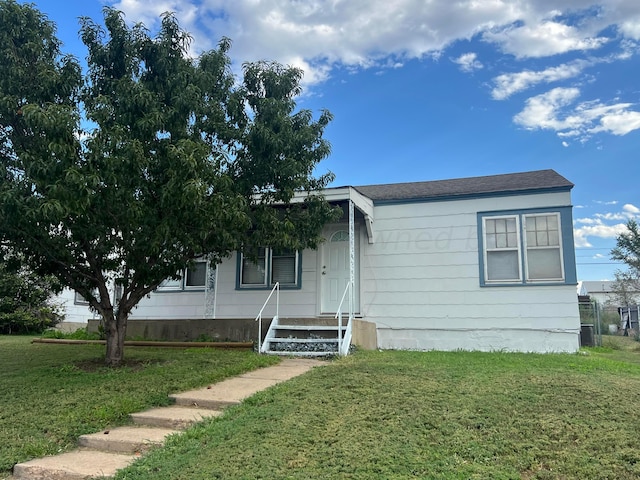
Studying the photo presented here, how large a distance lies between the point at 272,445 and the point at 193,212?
343 centimetres

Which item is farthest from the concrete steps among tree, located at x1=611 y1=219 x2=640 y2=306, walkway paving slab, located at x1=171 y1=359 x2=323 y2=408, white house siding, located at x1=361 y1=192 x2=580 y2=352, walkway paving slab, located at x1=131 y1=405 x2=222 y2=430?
tree, located at x1=611 y1=219 x2=640 y2=306

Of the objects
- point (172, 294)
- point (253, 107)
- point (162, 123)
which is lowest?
point (172, 294)

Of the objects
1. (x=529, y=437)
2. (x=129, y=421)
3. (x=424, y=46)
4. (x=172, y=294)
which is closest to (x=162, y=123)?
(x=129, y=421)

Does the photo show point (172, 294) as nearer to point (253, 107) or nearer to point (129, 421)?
point (253, 107)

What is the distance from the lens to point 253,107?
328 inches

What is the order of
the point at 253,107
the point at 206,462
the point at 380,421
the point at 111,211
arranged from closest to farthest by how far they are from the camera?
the point at 206,462, the point at 380,421, the point at 111,211, the point at 253,107

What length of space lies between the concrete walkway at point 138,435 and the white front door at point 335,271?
4.48 m

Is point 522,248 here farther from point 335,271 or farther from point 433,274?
point 335,271

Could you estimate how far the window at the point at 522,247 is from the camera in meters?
10.0

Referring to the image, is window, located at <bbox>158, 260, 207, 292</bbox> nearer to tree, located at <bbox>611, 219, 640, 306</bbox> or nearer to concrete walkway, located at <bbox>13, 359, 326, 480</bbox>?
concrete walkway, located at <bbox>13, 359, 326, 480</bbox>

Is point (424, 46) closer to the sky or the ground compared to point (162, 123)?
closer to the sky

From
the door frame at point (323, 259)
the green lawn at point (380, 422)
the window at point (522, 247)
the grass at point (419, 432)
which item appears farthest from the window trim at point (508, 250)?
the grass at point (419, 432)

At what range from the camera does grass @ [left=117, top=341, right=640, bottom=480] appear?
3.73 metres

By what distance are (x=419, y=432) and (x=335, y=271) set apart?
726 cm
